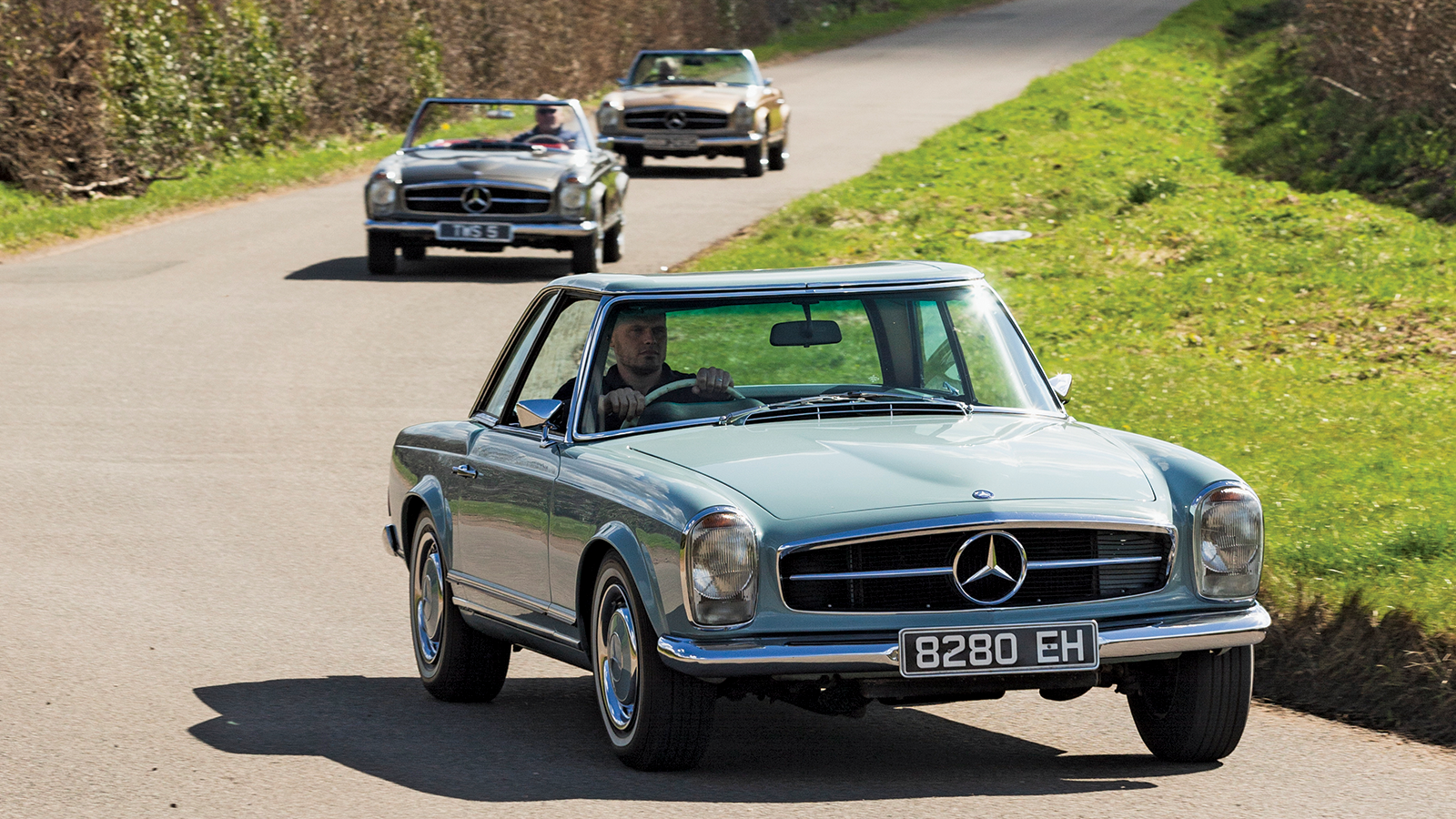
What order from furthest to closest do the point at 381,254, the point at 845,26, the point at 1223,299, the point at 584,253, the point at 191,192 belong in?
the point at 845,26
the point at 191,192
the point at 381,254
the point at 584,253
the point at 1223,299

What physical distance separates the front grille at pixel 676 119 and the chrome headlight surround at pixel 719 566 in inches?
859

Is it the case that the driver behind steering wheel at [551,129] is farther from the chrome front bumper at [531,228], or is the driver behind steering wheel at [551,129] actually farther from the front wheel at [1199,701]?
the front wheel at [1199,701]

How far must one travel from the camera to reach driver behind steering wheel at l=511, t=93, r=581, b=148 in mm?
20156

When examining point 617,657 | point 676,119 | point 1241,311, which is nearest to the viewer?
point 617,657

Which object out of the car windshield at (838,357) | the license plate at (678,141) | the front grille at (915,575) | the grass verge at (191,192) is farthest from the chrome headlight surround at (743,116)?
the front grille at (915,575)

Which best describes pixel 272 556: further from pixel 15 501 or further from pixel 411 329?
pixel 411 329

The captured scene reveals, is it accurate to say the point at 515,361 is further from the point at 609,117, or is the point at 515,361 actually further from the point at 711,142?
the point at 609,117

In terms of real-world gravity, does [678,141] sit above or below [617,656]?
below

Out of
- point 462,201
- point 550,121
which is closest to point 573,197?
point 462,201

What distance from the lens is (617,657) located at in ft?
20.5

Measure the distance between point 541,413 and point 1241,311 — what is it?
31.6ft

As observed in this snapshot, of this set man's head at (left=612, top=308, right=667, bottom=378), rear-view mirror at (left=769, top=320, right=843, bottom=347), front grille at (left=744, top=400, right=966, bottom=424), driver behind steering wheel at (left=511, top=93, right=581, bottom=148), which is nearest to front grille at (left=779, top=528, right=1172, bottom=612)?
front grille at (left=744, top=400, right=966, bottom=424)

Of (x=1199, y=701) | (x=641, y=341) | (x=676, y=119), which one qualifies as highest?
(x=641, y=341)

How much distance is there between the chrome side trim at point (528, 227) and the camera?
19.2 m
